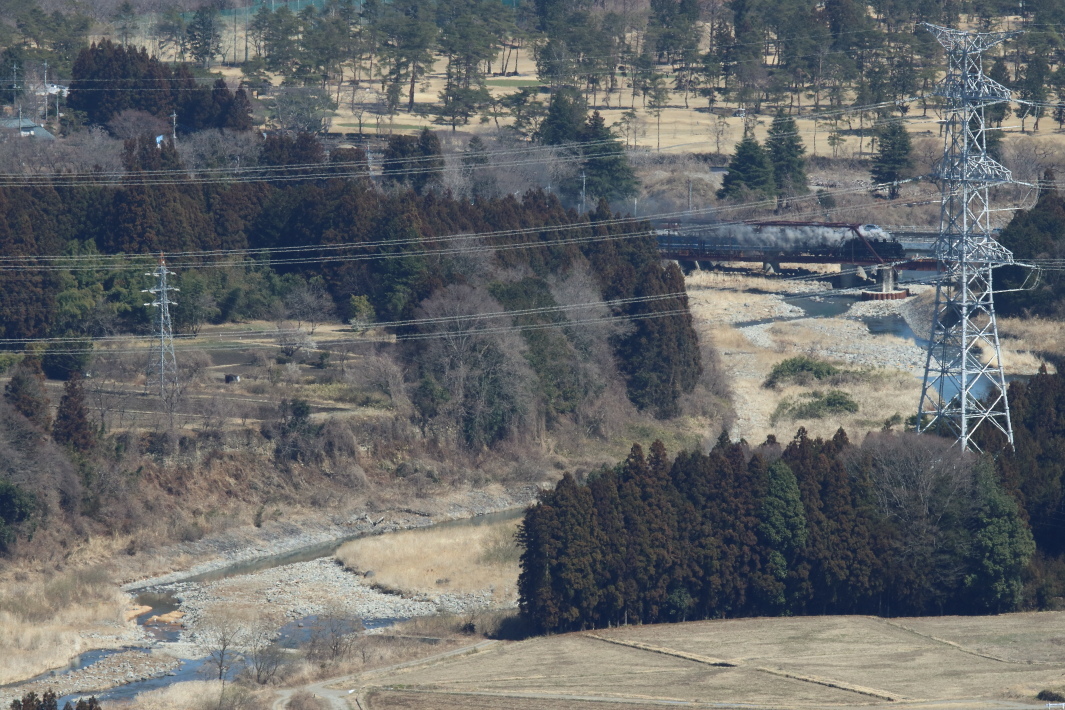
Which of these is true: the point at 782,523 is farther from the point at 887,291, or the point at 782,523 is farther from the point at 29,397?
the point at 887,291

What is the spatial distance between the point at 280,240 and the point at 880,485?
41.1 m

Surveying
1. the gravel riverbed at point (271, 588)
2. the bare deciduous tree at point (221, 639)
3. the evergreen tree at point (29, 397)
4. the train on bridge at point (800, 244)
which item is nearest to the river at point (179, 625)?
the gravel riverbed at point (271, 588)

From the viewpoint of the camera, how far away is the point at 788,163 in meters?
116

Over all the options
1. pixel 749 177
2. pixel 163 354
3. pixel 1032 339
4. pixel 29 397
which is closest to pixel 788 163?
pixel 749 177

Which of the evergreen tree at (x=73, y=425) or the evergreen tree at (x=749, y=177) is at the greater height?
the evergreen tree at (x=749, y=177)

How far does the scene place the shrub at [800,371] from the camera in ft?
264

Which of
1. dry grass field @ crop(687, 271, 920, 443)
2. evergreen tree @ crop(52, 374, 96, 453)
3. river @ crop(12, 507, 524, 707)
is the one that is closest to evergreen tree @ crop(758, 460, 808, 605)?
river @ crop(12, 507, 524, 707)

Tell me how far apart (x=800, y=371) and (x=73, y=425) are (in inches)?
1389

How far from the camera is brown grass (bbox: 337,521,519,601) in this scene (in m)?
56.2

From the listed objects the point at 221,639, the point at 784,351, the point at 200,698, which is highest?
the point at 784,351

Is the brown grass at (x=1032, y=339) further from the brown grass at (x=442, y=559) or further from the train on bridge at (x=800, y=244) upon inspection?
the brown grass at (x=442, y=559)

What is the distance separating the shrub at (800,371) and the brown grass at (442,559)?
2231cm

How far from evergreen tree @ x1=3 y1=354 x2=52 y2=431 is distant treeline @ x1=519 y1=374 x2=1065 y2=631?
725 inches

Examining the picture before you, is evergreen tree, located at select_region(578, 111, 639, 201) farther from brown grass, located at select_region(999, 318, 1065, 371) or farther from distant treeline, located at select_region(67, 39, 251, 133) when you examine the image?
brown grass, located at select_region(999, 318, 1065, 371)
